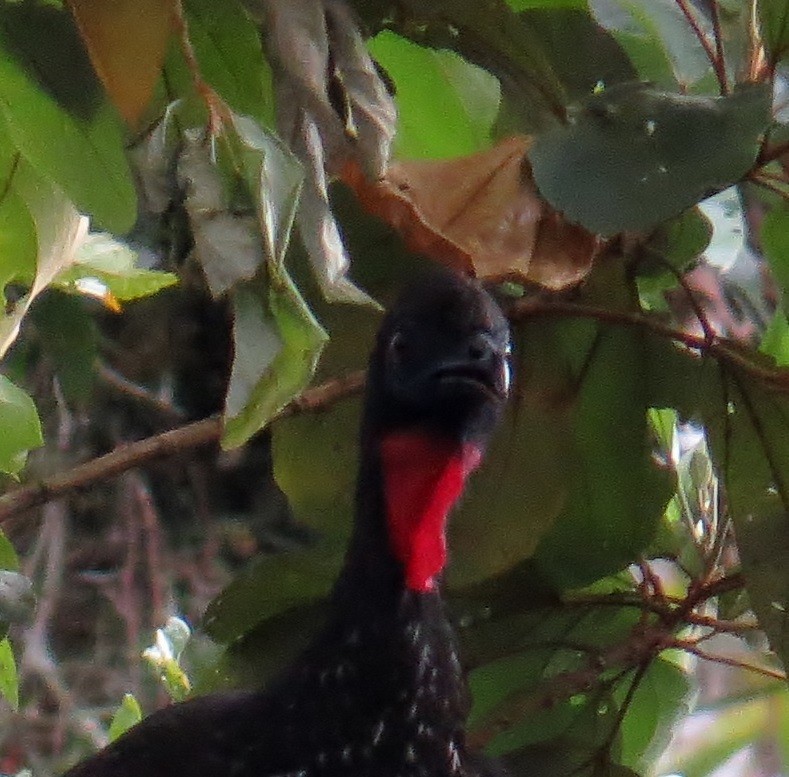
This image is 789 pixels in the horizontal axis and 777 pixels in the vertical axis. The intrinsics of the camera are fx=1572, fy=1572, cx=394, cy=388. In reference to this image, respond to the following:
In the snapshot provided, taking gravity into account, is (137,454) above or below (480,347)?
below

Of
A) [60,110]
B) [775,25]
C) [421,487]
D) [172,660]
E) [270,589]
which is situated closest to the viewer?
[60,110]

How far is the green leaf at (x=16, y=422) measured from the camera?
0.88 m

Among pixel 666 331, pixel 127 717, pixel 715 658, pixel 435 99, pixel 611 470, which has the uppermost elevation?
pixel 435 99

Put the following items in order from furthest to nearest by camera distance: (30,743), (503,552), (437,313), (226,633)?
(30,743) → (226,633) → (503,552) → (437,313)

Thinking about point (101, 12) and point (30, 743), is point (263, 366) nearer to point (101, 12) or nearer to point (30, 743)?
point (101, 12)

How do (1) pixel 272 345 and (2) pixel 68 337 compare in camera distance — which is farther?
(2) pixel 68 337

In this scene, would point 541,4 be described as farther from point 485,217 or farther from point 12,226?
point 12,226

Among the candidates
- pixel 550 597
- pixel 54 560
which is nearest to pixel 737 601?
pixel 550 597

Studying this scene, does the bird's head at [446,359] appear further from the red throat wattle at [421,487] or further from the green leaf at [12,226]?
the green leaf at [12,226]

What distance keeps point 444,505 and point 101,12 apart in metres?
0.38

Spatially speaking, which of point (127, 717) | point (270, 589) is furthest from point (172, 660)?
point (270, 589)

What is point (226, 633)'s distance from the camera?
1.06 m

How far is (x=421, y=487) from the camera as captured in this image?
92 centimetres

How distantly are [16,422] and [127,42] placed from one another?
0.99 ft
